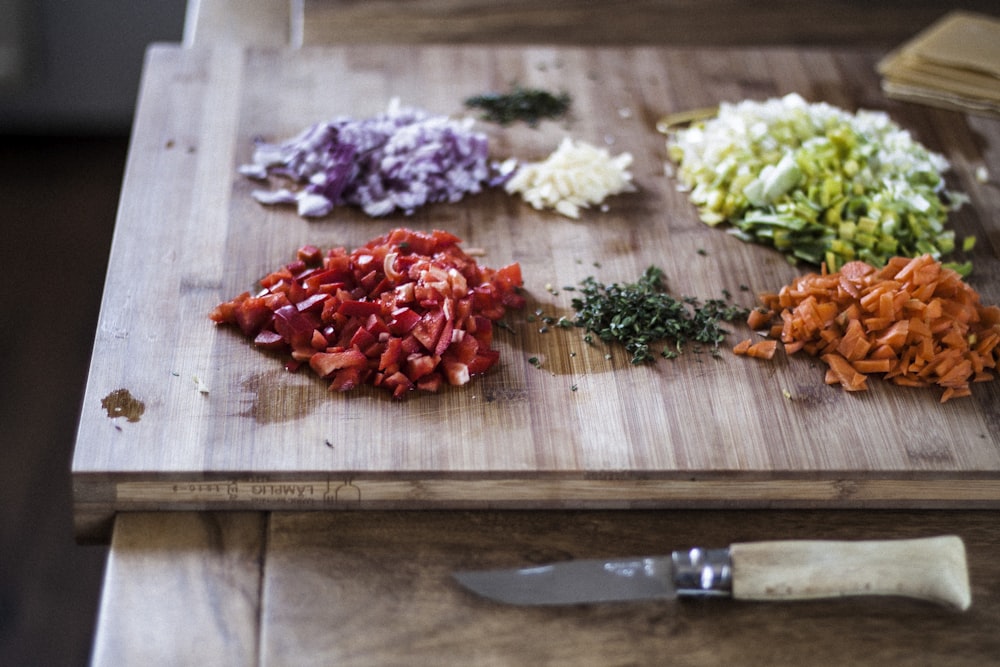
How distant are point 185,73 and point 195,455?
1.07 meters

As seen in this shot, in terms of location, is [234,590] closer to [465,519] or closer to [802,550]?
[465,519]

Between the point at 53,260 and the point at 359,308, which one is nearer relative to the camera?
the point at 359,308

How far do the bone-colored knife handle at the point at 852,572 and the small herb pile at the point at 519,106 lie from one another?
1.15m

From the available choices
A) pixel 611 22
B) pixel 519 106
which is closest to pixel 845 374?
pixel 519 106

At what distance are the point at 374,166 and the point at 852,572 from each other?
3.74 feet

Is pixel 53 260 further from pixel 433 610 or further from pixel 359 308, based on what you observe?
pixel 433 610

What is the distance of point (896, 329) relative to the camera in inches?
66.6

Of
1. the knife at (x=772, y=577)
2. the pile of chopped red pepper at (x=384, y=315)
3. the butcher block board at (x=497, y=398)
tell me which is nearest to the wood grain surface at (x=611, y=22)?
the butcher block board at (x=497, y=398)

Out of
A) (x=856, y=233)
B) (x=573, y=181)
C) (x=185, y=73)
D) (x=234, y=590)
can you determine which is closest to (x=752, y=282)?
(x=856, y=233)

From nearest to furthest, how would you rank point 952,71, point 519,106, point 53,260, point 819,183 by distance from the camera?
point 819,183, point 519,106, point 952,71, point 53,260

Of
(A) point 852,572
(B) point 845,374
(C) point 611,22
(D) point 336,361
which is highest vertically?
(C) point 611,22

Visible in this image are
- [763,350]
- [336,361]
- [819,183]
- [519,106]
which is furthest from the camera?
[519,106]

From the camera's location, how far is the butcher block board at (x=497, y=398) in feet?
5.03

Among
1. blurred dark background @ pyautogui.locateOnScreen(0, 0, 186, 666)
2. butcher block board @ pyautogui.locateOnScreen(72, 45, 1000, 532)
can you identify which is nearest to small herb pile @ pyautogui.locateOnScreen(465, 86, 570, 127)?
butcher block board @ pyautogui.locateOnScreen(72, 45, 1000, 532)
